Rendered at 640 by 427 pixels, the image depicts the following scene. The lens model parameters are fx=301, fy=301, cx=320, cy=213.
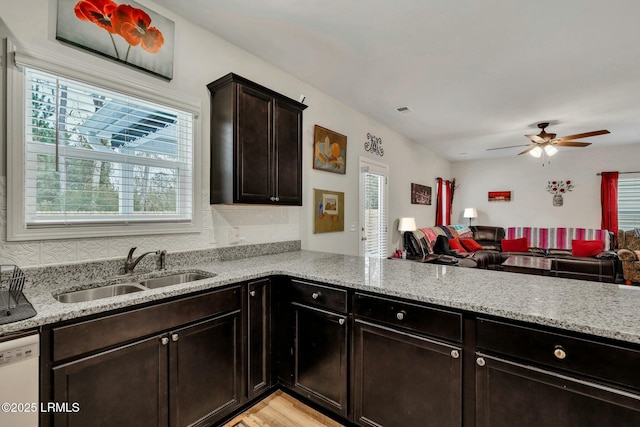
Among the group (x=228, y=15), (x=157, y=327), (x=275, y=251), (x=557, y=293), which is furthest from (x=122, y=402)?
(x=228, y=15)

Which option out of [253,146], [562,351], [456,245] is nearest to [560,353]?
[562,351]

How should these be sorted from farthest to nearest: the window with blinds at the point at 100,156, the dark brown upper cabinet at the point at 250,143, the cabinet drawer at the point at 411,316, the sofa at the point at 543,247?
the sofa at the point at 543,247
the dark brown upper cabinet at the point at 250,143
the window with blinds at the point at 100,156
the cabinet drawer at the point at 411,316

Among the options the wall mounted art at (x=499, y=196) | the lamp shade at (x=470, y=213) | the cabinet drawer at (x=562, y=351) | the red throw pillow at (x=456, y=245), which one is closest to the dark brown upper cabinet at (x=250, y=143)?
the cabinet drawer at (x=562, y=351)

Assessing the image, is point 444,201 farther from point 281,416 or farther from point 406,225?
point 281,416

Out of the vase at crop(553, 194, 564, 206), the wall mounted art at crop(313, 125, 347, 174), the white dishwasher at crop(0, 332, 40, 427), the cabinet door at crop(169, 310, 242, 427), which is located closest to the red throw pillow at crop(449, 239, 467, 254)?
the vase at crop(553, 194, 564, 206)

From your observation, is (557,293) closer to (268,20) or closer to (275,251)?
(275,251)

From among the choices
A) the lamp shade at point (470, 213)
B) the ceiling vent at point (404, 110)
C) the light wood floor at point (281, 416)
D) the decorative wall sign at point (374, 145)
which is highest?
the ceiling vent at point (404, 110)

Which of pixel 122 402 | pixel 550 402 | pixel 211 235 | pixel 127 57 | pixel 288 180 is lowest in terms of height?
pixel 122 402

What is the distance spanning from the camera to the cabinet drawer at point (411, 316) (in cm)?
140

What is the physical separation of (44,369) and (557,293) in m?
2.25

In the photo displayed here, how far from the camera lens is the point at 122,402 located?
139cm

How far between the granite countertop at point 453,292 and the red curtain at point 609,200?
237 inches

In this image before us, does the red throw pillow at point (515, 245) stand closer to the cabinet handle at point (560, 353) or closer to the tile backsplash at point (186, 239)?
the tile backsplash at point (186, 239)

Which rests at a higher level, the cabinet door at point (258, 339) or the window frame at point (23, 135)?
the window frame at point (23, 135)
